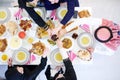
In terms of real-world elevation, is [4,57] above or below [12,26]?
below

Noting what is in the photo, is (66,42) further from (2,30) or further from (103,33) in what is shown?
(2,30)

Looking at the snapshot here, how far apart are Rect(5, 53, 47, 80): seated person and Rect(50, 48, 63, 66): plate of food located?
0.16 feet

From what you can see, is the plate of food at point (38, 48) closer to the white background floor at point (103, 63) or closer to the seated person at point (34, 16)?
the seated person at point (34, 16)

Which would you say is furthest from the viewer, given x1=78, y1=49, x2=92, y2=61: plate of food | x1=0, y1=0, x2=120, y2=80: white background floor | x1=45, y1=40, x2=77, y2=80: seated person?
x1=0, y1=0, x2=120, y2=80: white background floor

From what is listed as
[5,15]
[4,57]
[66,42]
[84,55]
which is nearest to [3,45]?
[4,57]

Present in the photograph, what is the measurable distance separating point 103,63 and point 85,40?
20.5 inches

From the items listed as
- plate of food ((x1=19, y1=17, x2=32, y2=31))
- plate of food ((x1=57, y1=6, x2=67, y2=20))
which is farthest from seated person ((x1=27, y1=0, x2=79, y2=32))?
plate of food ((x1=19, y1=17, x2=32, y2=31))

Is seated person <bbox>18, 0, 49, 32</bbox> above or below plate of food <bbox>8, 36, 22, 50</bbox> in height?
above

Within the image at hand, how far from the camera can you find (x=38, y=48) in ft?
5.41

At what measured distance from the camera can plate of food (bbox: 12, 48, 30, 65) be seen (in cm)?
165

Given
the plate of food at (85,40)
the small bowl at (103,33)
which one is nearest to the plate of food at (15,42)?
the plate of food at (85,40)

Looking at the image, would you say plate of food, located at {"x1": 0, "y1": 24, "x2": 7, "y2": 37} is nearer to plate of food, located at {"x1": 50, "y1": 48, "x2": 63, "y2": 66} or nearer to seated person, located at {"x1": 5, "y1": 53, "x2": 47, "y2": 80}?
seated person, located at {"x1": 5, "y1": 53, "x2": 47, "y2": 80}

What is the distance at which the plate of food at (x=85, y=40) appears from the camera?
5.33 feet

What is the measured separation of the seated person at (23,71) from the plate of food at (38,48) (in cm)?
4
